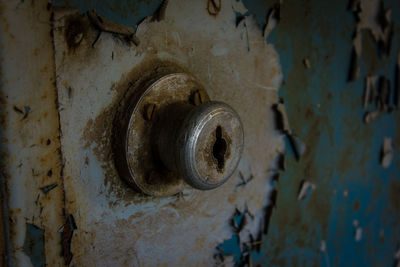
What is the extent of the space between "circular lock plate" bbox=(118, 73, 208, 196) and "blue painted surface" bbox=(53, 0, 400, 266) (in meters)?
0.18

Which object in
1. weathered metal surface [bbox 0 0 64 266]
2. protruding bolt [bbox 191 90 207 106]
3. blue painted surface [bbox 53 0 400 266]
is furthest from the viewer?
blue painted surface [bbox 53 0 400 266]

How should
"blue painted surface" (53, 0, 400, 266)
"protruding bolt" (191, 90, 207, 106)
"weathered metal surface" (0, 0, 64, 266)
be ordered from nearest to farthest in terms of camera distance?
"weathered metal surface" (0, 0, 64, 266) → "protruding bolt" (191, 90, 207, 106) → "blue painted surface" (53, 0, 400, 266)

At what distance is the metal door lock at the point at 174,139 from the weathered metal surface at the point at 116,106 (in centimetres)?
2

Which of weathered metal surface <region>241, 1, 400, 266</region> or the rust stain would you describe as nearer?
the rust stain

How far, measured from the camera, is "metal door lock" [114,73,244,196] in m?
0.34

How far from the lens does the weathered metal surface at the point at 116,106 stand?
1.10 feet

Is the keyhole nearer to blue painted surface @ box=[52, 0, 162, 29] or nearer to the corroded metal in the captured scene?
Result: the corroded metal

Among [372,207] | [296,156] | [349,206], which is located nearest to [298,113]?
[296,156]

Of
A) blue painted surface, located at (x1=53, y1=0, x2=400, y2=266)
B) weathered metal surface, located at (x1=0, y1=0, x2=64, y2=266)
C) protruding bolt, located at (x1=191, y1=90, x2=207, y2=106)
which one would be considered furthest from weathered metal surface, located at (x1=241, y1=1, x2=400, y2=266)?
weathered metal surface, located at (x1=0, y1=0, x2=64, y2=266)

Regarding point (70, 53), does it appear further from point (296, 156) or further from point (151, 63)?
point (296, 156)

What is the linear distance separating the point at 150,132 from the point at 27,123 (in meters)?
→ 0.13

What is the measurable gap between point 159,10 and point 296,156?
1.24 feet

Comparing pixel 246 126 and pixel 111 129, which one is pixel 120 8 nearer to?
pixel 111 129

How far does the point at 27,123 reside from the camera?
298 mm
